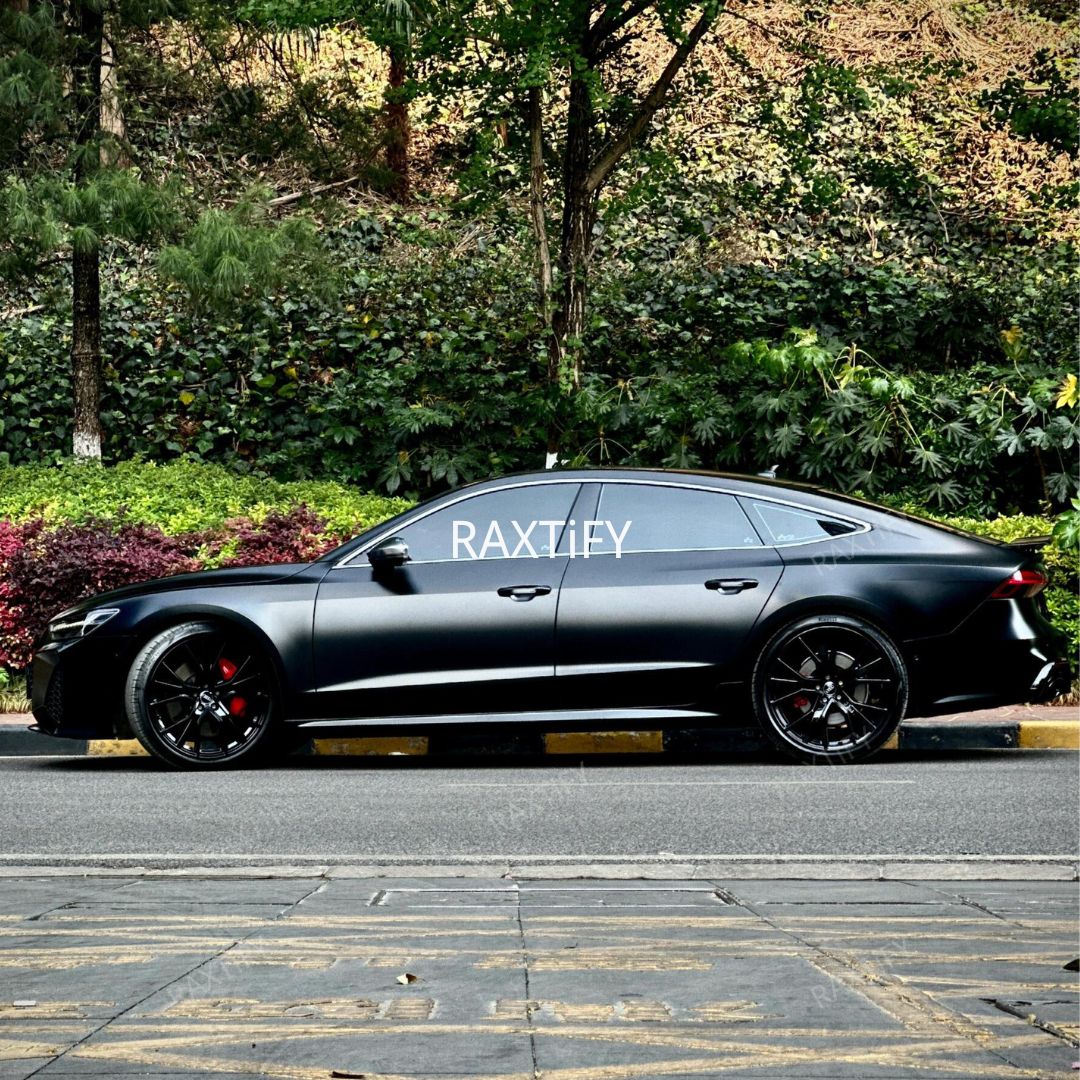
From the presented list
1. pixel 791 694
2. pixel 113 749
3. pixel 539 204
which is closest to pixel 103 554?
pixel 113 749

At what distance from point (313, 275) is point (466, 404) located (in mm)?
2579

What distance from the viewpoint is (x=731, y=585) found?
9242mm

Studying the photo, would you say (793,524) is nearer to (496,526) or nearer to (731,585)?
(731,585)

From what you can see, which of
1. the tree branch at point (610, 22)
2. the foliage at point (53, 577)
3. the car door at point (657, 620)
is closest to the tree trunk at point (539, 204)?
the tree branch at point (610, 22)

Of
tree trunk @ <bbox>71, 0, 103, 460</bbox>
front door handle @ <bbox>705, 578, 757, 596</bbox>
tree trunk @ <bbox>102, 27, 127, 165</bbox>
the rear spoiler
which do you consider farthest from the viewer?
tree trunk @ <bbox>71, 0, 103, 460</bbox>

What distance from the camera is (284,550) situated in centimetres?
1227

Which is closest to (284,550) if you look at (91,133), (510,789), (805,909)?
(510,789)

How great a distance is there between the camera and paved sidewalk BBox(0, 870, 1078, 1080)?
10.4 ft

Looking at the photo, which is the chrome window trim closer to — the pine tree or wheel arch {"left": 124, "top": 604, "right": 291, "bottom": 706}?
wheel arch {"left": 124, "top": 604, "right": 291, "bottom": 706}

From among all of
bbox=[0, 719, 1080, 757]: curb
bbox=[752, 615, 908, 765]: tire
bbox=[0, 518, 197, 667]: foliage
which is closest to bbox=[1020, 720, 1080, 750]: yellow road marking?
bbox=[0, 719, 1080, 757]: curb

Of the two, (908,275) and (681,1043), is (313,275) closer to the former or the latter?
(908,275)

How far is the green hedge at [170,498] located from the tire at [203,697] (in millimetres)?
3205

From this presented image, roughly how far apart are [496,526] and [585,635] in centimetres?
85

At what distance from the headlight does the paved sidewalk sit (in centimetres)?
436
